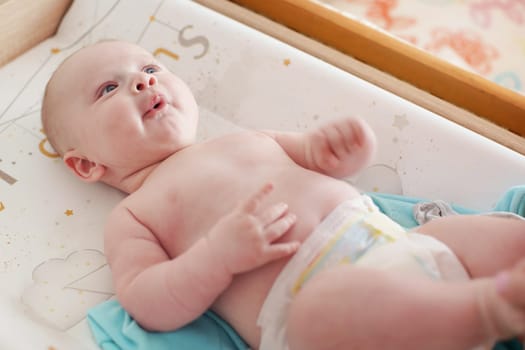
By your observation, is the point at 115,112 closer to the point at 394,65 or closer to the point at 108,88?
the point at 108,88

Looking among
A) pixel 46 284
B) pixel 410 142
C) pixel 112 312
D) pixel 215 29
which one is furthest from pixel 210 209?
pixel 215 29

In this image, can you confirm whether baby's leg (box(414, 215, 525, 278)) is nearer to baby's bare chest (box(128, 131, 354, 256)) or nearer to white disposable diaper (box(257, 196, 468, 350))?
white disposable diaper (box(257, 196, 468, 350))

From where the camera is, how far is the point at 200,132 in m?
1.37

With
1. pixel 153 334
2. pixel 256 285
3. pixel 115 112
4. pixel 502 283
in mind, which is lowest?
pixel 153 334

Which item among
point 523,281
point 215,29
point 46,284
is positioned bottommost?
point 46,284

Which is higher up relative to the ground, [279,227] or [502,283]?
[502,283]

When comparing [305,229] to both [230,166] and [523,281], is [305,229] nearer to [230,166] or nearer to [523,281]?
[230,166]

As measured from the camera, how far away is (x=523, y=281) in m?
0.67

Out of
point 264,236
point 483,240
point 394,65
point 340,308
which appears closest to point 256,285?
point 264,236

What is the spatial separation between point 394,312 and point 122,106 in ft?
2.12

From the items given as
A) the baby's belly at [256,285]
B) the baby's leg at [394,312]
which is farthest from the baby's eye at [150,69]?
the baby's leg at [394,312]

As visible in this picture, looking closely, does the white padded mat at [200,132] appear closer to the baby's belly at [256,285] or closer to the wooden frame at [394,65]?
the wooden frame at [394,65]

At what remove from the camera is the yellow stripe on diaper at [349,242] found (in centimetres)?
92

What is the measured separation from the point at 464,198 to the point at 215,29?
2.30 feet
